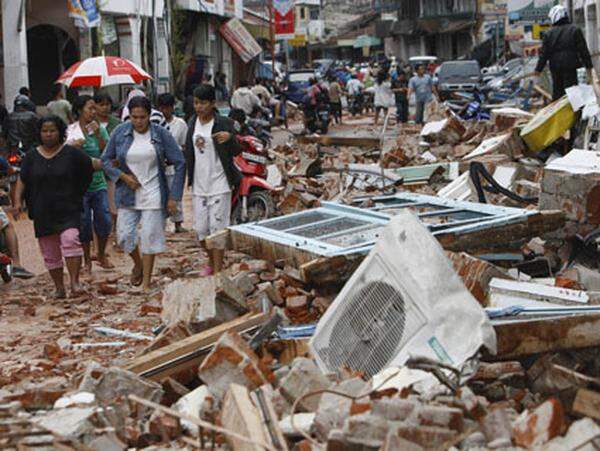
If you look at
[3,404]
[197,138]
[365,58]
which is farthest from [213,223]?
[365,58]

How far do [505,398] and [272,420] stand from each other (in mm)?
1348

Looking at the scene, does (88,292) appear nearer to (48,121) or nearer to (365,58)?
(48,121)

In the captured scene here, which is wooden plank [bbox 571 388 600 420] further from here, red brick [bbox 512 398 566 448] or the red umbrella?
the red umbrella

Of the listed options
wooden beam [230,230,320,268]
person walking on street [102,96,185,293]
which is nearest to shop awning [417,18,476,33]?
person walking on street [102,96,185,293]

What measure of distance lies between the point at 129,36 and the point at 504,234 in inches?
963

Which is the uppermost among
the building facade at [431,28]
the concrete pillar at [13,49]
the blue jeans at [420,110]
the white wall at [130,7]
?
the building facade at [431,28]

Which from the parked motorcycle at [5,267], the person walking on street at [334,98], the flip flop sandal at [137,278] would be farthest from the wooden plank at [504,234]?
the person walking on street at [334,98]

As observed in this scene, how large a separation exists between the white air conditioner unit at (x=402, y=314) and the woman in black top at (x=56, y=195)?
4163 mm

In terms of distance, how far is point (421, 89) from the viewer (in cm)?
2762

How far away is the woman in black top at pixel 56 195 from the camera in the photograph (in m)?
9.31

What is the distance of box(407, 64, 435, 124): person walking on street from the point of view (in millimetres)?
27359

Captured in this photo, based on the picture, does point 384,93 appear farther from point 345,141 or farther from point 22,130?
point 22,130

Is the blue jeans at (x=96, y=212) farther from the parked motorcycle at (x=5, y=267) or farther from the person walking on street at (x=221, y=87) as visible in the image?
the person walking on street at (x=221, y=87)

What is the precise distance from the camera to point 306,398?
5.01m
